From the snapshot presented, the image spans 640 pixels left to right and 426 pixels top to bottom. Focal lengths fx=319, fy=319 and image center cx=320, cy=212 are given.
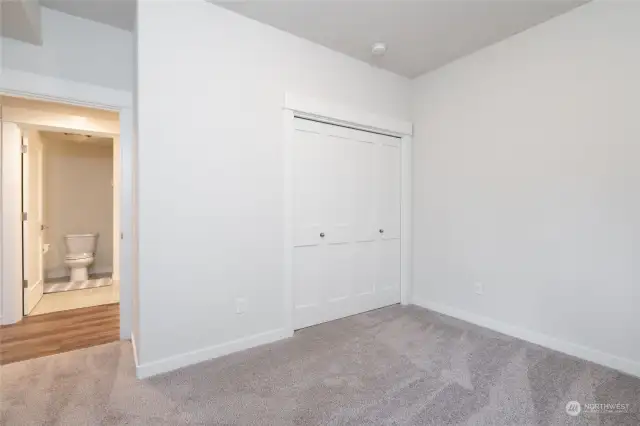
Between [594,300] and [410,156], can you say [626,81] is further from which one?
[410,156]

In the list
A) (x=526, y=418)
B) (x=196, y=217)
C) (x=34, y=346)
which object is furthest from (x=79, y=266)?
(x=526, y=418)

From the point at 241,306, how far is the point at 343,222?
4.15ft

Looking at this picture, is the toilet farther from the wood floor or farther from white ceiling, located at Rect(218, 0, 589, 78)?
white ceiling, located at Rect(218, 0, 589, 78)

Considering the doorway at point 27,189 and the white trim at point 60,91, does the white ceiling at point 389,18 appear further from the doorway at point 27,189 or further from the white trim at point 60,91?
the doorway at point 27,189

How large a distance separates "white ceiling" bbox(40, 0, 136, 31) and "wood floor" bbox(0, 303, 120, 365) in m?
2.59

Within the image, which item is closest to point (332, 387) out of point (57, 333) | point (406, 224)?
point (406, 224)

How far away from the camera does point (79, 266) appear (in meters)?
4.90

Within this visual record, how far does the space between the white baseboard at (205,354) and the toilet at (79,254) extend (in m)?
3.74

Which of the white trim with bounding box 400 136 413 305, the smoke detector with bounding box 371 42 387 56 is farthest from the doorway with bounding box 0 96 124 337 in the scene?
the white trim with bounding box 400 136 413 305

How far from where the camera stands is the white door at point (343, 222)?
2.89 m

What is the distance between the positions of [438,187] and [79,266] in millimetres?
5299

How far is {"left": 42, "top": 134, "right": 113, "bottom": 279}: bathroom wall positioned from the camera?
5.12 m

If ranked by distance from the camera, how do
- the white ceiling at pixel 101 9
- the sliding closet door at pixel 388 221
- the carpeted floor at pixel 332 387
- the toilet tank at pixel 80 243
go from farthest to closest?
the toilet tank at pixel 80 243 → the sliding closet door at pixel 388 221 → the white ceiling at pixel 101 9 → the carpeted floor at pixel 332 387

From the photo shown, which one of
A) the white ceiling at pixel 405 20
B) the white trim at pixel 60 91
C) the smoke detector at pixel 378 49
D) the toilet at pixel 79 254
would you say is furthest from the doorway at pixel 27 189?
the smoke detector at pixel 378 49
